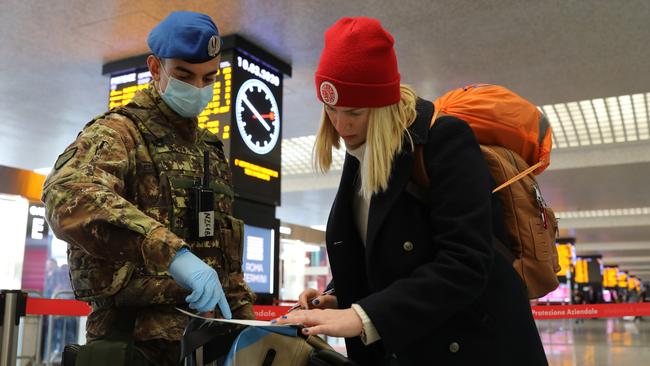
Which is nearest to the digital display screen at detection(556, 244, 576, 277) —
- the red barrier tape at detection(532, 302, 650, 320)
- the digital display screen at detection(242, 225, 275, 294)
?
the red barrier tape at detection(532, 302, 650, 320)

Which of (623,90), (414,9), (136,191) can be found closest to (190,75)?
(136,191)

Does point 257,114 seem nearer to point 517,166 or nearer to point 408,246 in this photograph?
point 517,166

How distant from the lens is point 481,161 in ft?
4.29

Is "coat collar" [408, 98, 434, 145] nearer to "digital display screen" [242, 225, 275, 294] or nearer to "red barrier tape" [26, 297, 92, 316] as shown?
"red barrier tape" [26, 297, 92, 316]

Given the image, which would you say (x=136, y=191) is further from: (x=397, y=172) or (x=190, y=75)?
(x=397, y=172)

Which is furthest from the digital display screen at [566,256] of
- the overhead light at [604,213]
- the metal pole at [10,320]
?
the metal pole at [10,320]

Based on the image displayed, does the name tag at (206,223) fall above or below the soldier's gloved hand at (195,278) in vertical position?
above

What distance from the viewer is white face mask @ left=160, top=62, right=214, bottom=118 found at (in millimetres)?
2014

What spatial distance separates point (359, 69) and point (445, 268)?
474mm

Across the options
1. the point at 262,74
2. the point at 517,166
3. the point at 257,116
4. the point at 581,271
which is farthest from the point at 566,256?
the point at 517,166

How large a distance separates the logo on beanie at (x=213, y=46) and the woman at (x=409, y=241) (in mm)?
660

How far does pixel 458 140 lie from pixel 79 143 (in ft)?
3.31

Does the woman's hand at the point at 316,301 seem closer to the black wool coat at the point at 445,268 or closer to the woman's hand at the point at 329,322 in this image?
the black wool coat at the point at 445,268

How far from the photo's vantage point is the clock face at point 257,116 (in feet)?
22.1
